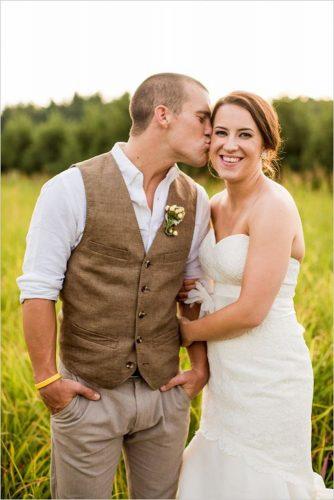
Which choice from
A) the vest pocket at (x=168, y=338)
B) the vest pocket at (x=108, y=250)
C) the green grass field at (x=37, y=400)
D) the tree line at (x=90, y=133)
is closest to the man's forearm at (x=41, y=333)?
the vest pocket at (x=108, y=250)

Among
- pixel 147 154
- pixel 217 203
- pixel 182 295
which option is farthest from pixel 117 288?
pixel 217 203

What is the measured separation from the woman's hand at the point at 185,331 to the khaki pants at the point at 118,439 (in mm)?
190

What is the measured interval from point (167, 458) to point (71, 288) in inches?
32.7

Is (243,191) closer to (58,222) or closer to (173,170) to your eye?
(173,170)

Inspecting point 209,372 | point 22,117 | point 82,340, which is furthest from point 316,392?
point 22,117

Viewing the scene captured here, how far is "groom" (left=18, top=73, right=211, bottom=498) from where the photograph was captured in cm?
216

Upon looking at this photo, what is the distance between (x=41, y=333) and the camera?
2189 millimetres

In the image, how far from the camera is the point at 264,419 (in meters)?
2.36

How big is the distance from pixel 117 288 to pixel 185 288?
0.40m

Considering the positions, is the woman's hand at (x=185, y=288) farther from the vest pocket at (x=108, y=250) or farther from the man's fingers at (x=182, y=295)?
the vest pocket at (x=108, y=250)

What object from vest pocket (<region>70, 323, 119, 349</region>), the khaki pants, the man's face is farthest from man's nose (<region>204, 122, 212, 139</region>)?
the khaki pants

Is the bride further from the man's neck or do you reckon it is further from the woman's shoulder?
the man's neck

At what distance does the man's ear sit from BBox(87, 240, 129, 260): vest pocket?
1.65 ft

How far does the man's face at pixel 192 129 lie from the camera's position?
227cm
